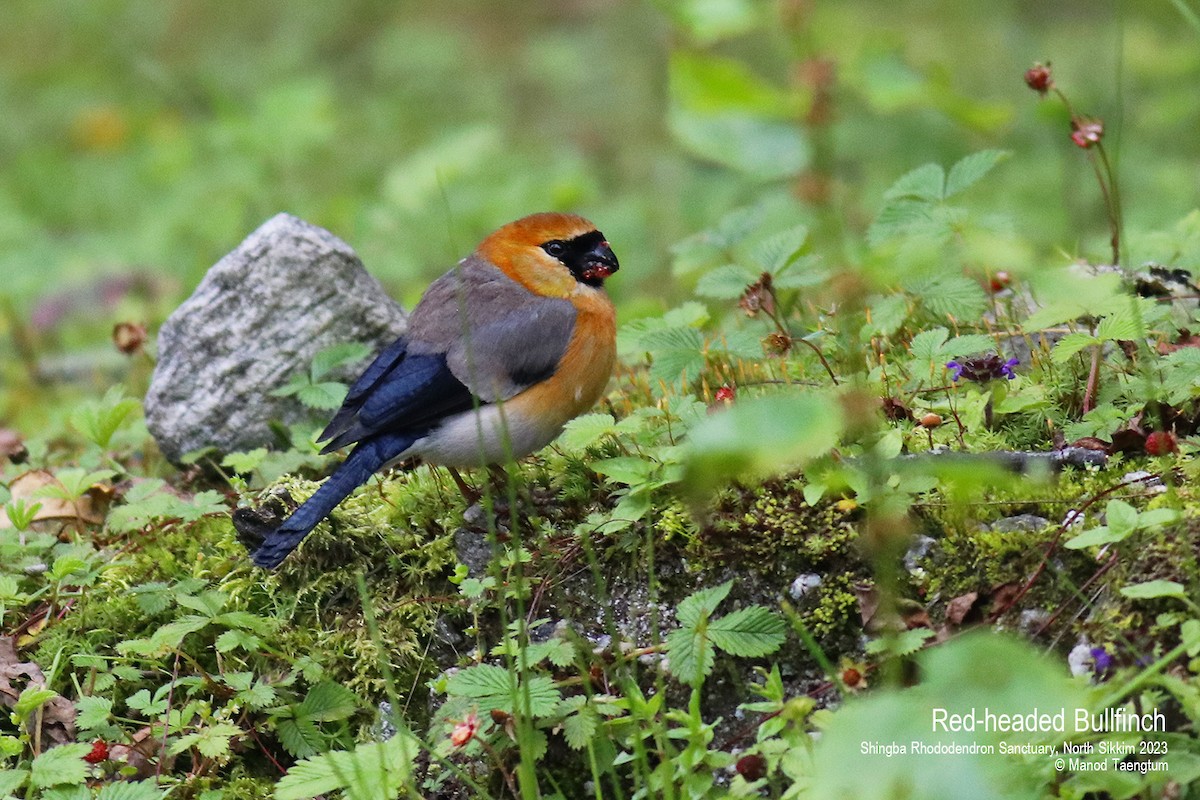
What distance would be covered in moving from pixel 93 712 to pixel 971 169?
316 centimetres

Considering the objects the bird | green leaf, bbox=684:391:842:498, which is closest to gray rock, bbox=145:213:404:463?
the bird

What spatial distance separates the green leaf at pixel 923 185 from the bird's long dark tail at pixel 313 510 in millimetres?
1935

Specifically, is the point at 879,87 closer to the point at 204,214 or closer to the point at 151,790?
the point at 204,214

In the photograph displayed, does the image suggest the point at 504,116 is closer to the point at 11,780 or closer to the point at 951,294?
the point at 951,294

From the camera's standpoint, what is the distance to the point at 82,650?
3.84 metres

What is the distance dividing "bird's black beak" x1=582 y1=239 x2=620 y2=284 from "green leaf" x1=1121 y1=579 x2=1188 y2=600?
96.2 inches

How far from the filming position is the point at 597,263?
4770 millimetres

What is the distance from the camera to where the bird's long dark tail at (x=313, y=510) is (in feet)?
12.1

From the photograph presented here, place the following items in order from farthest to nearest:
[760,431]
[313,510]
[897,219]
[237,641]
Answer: [897,219] → [313,510] → [237,641] → [760,431]

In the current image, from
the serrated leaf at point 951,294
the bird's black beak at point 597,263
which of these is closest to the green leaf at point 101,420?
the bird's black beak at point 597,263

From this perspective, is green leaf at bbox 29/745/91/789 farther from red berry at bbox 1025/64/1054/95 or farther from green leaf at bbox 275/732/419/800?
red berry at bbox 1025/64/1054/95

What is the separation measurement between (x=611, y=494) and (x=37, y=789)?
1764mm

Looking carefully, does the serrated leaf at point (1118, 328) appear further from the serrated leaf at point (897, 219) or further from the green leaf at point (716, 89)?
the green leaf at point (716, 89)

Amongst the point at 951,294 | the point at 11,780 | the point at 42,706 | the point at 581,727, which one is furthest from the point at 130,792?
the point at 951,294
